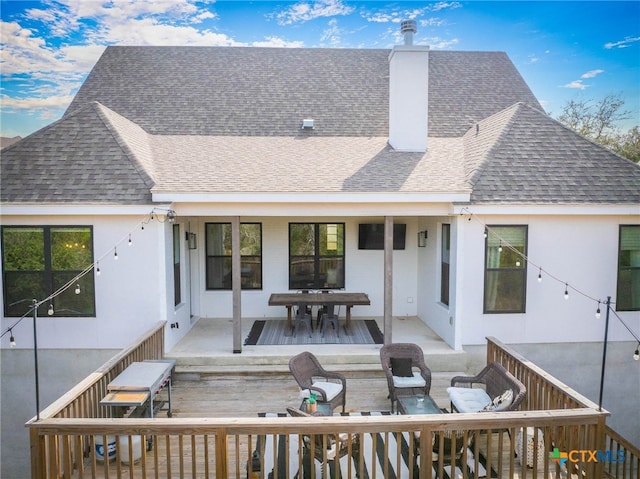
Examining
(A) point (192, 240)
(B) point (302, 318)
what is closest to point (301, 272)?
(B) point (302, 318)

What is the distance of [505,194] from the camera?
306 inches

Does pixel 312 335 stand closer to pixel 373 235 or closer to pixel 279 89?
pixel 373 235

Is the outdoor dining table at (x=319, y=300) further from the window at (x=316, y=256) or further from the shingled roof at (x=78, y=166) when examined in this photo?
the shingled roof at (x=78, y=166)

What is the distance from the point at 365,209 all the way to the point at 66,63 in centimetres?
1291

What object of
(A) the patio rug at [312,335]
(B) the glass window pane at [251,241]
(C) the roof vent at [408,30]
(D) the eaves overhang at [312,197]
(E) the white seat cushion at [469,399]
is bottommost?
(A) the patio rug at [312,335]

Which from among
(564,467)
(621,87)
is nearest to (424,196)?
(564,467)

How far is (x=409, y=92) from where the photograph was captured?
31.6 ft

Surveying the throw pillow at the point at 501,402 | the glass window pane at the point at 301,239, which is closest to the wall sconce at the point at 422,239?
the glass window pane at the point at 301,239

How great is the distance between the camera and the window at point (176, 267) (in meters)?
8.70

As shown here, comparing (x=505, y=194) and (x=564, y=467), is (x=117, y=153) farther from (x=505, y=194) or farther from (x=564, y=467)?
(x=564, y=467)

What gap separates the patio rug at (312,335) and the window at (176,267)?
5.82 feet

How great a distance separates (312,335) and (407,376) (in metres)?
2.86

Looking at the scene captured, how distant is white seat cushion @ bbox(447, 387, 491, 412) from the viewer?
533 cm

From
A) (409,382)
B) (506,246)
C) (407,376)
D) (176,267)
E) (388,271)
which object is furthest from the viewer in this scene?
(176,267)
